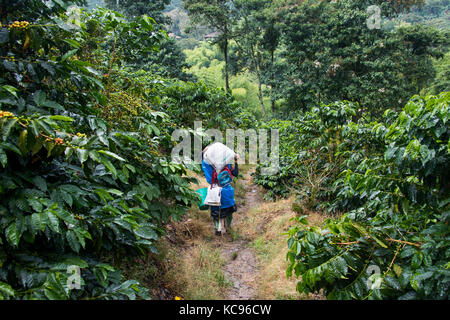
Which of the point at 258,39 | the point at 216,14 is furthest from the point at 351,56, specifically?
the point at 216,14

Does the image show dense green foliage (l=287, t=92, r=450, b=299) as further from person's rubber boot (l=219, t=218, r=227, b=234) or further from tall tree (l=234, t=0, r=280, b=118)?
tall tree (l=234, t=0, r=280, b=118)

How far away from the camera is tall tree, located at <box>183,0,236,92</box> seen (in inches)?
688

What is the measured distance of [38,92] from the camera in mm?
1730

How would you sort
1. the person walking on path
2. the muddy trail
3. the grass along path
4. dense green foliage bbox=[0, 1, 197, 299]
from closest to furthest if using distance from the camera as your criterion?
1. dense green foliage bbox=[0, 1, 197, 299]
2. the grass along path
3. the muddy trail
4. the person walking on path

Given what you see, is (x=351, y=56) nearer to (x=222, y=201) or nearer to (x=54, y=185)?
(x=222, y=201)

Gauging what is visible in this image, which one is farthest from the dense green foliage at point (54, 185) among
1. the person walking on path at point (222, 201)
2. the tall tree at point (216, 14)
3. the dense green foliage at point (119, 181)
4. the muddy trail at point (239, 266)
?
the tall tree at point (216, 14)

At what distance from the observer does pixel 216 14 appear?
701 inches

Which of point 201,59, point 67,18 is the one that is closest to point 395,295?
point 67,18

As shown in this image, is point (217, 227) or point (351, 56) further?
point (351, 56)

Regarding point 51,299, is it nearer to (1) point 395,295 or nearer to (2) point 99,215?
(2) point 99,215

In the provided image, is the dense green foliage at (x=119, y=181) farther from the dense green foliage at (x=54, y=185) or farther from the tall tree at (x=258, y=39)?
the tall tree at (x=258, y=39)

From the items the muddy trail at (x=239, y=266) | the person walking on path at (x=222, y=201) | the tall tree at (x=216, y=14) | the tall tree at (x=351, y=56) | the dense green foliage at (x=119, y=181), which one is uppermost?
the tall tree at (x=216, y=14)

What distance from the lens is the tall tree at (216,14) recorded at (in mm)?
17469

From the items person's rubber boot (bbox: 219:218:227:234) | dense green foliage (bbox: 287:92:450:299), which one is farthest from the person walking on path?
dense green foliage (bbox: 287:92:450:299)
